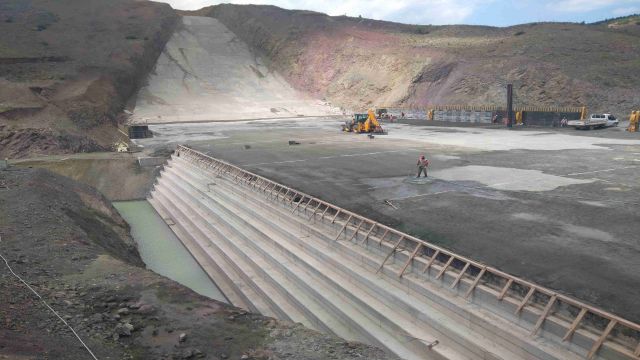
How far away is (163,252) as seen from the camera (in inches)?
779

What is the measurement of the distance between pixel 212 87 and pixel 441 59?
32854 mm

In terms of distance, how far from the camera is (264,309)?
12953 mm

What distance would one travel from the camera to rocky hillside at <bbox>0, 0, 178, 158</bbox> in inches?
1399

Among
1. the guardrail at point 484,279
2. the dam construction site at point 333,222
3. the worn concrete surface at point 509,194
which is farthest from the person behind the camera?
the worn concrete surface at point 509,194

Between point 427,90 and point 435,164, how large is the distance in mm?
37982

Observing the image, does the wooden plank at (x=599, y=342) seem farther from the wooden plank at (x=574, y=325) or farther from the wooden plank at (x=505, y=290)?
the wooden plank at (x=505, y=290)

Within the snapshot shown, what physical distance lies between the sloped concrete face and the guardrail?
45.3 metres

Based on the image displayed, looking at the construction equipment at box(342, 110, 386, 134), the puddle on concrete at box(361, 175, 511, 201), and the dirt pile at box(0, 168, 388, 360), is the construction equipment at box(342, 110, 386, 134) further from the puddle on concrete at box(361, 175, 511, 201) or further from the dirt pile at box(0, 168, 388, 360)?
the dirt pile at box(0, 168, 388, 360)

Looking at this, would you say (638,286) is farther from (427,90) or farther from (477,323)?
(427,90)

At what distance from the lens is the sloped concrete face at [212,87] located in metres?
59.6

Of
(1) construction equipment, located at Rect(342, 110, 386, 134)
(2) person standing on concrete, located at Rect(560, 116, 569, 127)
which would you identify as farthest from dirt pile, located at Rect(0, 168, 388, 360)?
(2) person standing on concrete, located at Rect(560, 116, 569, 127)

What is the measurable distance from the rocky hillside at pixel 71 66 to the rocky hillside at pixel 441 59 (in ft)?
68.1

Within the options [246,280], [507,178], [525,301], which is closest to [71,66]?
[246,280]

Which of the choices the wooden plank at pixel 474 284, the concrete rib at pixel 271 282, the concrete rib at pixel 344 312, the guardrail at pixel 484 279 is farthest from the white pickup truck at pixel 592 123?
the wooden plank at pixel 474 284
